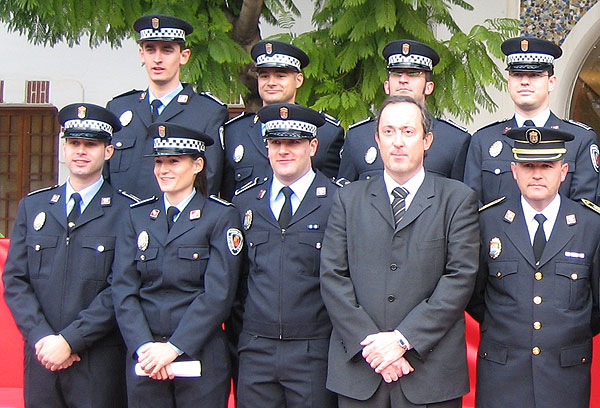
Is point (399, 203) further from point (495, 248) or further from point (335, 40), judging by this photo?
point (335, 40)

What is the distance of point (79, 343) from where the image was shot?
12.3ft

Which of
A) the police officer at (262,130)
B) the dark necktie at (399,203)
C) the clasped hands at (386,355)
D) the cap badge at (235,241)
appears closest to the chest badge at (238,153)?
the police officer at (262,130)

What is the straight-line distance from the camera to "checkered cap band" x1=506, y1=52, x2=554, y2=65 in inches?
161

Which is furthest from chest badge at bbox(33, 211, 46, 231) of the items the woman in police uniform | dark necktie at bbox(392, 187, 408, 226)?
dark necktie at bbox(392, 187, 408, 226)

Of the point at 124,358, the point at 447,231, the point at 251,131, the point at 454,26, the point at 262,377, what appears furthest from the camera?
the point at 454,26

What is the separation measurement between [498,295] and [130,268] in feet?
5.21

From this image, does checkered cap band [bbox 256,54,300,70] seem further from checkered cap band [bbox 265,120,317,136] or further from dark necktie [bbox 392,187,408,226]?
dark necktie [bbox 392,187,408,226]

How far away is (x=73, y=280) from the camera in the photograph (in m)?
3.88

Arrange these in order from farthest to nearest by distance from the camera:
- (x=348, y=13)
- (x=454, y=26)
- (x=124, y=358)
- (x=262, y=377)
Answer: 1. (x=454, y=26)
2. (x=348, y=13)
3. (x=124, y=358)
4. (x=262, y=377)

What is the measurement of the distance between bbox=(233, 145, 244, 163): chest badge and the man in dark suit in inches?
44.5

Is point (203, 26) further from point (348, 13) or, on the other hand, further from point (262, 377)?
point (262, 377)

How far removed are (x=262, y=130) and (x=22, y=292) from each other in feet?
4.69

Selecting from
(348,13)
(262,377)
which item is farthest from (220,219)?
(348,13)

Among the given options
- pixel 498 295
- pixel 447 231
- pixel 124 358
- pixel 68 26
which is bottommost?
pixel 124 358
